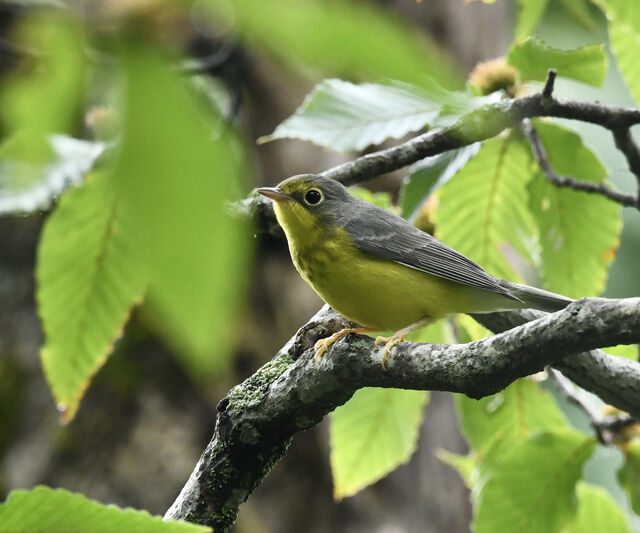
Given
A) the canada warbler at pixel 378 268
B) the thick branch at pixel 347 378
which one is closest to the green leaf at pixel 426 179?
the canada warbler at pixel 378 268

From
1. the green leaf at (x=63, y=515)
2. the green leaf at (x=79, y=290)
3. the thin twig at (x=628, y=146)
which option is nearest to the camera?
the green leaf at (x=63, y=515)

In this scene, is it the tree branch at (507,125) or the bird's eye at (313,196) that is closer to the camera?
the tree branch at (507,125)

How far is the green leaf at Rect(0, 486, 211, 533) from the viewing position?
4.46 ft

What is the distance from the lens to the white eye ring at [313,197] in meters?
3.49

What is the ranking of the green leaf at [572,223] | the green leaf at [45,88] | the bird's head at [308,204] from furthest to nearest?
1. the bird's head at [308,204]
2. the green leaf at [572,223]
3. the green leaf at [45,88]

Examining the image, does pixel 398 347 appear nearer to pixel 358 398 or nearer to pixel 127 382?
pixel 358 398

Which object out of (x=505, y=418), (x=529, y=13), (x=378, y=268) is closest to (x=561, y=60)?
(x=529, y=13)

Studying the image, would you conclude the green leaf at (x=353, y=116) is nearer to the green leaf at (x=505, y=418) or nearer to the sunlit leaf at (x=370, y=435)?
the sunlit leaf at (x=370, y=435)

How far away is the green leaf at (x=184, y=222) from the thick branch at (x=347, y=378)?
4.94 feet

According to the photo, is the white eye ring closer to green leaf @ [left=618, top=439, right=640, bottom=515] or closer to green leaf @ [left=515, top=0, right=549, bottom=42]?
green leaf @ [left=515, top=0, right=549, bottom=42]

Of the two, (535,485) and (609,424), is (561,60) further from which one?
(535,485)

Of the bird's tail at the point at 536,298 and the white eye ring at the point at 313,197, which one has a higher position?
the bird's tail at the point at 536,298

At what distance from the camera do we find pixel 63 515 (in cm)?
139

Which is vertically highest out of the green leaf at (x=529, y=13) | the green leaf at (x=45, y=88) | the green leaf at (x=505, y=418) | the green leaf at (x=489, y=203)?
the green leaf at (x=45, y=88)
